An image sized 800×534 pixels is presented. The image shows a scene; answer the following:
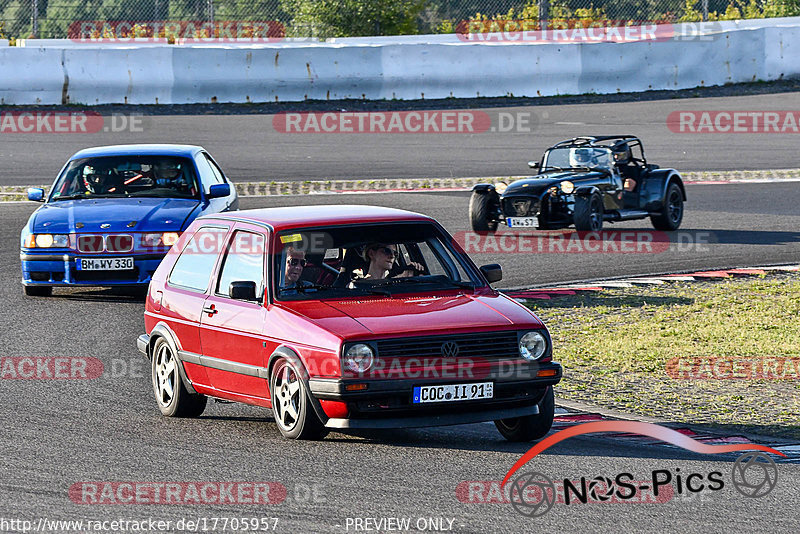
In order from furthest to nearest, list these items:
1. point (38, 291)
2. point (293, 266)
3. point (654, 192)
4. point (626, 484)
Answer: point (654, 192) < point (38, 291) < point (293, 266) < point (626, 484)

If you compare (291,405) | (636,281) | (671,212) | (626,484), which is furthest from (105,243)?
(671,212)

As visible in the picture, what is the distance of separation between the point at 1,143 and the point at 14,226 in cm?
757

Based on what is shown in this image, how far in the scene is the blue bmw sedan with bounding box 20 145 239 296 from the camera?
1212 cm

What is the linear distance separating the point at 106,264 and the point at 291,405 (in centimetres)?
557

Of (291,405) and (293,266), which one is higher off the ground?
(293,266)

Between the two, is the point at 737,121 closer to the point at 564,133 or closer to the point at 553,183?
the point at 564,133

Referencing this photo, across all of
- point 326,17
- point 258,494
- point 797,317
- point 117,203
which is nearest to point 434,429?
point 258,494

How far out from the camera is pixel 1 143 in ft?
80.4

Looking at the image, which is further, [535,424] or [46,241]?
[46,241]

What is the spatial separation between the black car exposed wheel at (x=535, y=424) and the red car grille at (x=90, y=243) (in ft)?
20.2

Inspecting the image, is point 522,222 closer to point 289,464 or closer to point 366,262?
point 366,262

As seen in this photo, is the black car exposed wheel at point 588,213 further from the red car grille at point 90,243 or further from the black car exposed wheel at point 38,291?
the black car exposed wheel at point 38,291

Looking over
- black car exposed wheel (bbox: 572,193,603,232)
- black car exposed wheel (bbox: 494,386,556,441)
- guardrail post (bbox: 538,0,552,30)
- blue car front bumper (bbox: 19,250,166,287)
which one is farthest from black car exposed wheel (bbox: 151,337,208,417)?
guardrail post (bbox: 538,0,552,30)

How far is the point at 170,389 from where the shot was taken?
26.4ft
